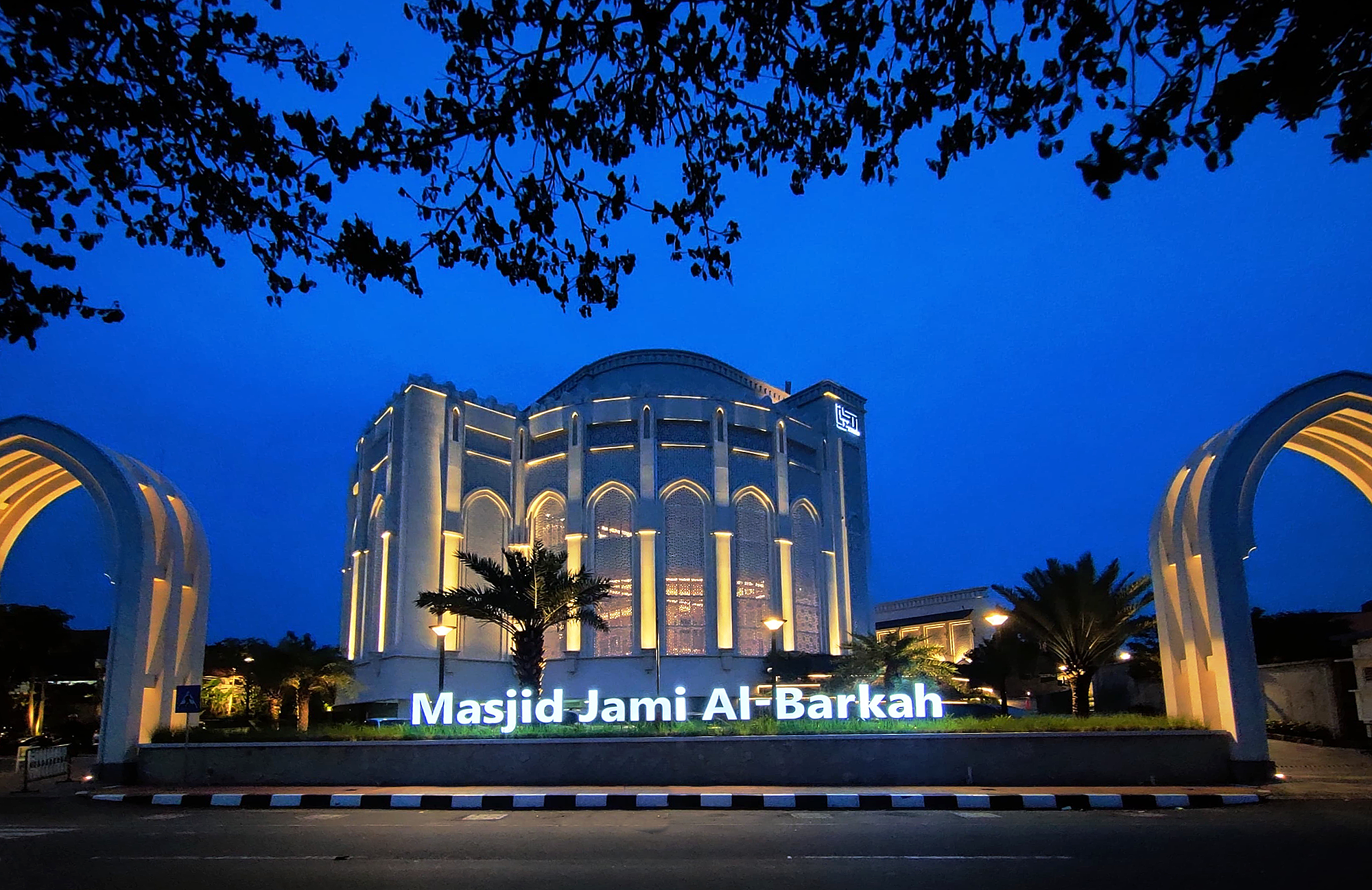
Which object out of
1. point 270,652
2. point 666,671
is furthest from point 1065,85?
point 666,671

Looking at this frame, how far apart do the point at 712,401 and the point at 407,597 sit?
15853 millimetres

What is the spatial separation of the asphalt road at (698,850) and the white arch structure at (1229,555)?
3.09 m

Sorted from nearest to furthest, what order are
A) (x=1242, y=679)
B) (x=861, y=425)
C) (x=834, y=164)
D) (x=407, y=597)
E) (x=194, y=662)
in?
(x=834, y=164) → (x=1242, y=679) → (x=194, y=662) → (x=407, y=597) → (x=861, y=425)

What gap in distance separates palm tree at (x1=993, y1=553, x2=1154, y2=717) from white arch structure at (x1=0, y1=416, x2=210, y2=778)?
19.6 metres

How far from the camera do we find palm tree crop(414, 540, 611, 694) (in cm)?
2475

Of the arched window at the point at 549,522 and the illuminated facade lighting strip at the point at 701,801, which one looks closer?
the illuminated facade lighting strip at the point at 701,801

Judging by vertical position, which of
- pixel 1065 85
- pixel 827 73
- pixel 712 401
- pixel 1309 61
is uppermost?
pixel 712 401

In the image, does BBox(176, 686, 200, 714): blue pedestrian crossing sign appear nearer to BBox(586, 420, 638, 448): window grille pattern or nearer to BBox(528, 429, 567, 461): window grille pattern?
BBox(586, 420, 638, 448): window grille pattern

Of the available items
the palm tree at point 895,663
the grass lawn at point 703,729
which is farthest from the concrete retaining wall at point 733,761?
the palm tree at point 895,663

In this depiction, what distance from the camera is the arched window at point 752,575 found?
42.4 metres

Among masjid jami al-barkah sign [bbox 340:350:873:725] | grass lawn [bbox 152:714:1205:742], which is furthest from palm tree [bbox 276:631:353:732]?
grass lawn [bbox 152:714:1205:742]

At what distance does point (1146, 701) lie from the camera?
1759 inches

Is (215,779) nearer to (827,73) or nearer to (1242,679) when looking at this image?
(827,73)

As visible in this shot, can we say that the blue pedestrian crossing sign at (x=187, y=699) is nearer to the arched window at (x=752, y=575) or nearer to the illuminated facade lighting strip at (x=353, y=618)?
the arched window at (x=752, y=575)
